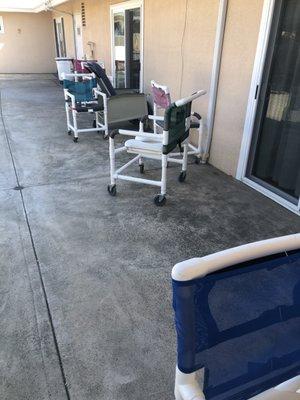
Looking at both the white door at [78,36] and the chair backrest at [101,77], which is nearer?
the chair backrest at [101,77]

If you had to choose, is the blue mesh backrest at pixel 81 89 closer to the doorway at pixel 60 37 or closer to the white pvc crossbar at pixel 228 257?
the white pvc crossbar at pixel 228 257

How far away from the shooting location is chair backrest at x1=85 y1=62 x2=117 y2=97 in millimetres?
4793

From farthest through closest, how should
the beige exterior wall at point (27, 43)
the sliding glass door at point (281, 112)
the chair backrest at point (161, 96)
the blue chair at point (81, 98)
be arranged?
the beige exterior wall at point (27, 43)
the blue chair at point (81, 98)
the chair backrest at point (161, 96)
the sliding glass door at point (281, 112)

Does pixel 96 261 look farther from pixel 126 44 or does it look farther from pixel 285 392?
Answer: pixel 126 44

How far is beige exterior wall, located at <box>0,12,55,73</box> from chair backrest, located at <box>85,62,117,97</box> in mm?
9761

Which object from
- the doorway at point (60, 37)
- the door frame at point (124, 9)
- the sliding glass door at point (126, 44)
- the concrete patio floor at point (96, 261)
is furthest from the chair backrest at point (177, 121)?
the doorway at point (60, 37)

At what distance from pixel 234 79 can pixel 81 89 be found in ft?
8.99

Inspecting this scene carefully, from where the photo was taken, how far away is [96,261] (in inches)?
91.0

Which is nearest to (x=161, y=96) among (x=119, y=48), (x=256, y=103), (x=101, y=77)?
(x=256, y=103)

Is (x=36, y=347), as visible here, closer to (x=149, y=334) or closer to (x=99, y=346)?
(x=99, y=346)

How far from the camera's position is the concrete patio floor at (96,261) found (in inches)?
60.7

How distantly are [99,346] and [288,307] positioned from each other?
117cm

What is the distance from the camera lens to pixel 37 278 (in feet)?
7.00

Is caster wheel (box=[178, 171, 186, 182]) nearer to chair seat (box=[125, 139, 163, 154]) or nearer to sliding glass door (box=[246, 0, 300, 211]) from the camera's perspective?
chair seat (box=[125, 139, 163, 154])
